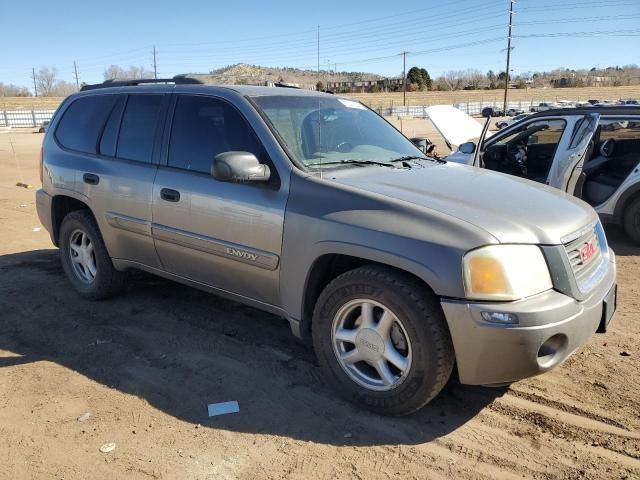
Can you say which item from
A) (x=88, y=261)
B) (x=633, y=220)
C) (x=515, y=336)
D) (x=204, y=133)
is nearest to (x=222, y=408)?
(x=515, y=336)

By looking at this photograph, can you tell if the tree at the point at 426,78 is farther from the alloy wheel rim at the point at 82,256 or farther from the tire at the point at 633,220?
the alloy wheel rim at the point at 82,256

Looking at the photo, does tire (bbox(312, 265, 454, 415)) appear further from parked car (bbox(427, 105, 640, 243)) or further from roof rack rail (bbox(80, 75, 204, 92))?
parked car (bbox(427, 105, 640, 243))

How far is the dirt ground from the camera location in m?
2.82

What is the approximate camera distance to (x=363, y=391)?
3262 mm

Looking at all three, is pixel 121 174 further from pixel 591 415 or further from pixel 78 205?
pixel 591 415

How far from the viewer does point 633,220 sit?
269 inches

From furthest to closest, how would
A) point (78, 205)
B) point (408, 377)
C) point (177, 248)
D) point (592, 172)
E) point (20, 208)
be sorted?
point (20, 208) → point (592, 172) → point (78, 205) → point (177, 248) → point (408, 377)

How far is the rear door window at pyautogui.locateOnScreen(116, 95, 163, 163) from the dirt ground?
4.54 ft

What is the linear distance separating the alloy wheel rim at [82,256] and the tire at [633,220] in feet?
20.1

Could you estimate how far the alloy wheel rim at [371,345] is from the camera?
3.13 m

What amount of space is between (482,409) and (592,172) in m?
5.04

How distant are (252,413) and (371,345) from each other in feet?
2.67

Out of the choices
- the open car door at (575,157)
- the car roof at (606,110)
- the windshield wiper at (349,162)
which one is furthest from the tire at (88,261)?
the car roof at (606,110)

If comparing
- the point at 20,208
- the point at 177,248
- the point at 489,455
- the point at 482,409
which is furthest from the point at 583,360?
the point at 20,208
